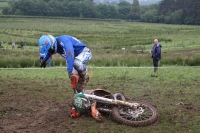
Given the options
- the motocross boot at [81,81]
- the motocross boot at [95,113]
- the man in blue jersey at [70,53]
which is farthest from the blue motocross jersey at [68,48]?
the motocross boot at [95,113]

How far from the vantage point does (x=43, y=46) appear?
7918 millimetres

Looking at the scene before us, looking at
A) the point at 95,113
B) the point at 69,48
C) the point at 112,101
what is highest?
the point at 69,48

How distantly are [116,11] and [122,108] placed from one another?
531 feet

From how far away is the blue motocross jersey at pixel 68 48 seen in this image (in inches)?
304

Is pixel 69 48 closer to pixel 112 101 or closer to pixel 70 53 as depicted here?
pixel 70 53

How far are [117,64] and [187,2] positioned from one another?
112m

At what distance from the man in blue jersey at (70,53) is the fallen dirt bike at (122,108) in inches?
19.3

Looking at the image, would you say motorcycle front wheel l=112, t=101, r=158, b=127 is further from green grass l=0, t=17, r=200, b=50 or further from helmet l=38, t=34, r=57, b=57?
green grass l=0, t=17, r=200, b=50

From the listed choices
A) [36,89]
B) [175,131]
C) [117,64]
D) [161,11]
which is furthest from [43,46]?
[161,11]

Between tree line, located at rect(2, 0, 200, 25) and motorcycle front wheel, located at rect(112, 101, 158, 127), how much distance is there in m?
115

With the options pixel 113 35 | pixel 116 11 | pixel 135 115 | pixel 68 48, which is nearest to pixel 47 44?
pixel 68 48

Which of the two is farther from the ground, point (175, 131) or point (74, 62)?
point (74, 62)

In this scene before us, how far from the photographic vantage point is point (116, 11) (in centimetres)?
16688

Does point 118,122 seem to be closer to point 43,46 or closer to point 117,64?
point 43,46
